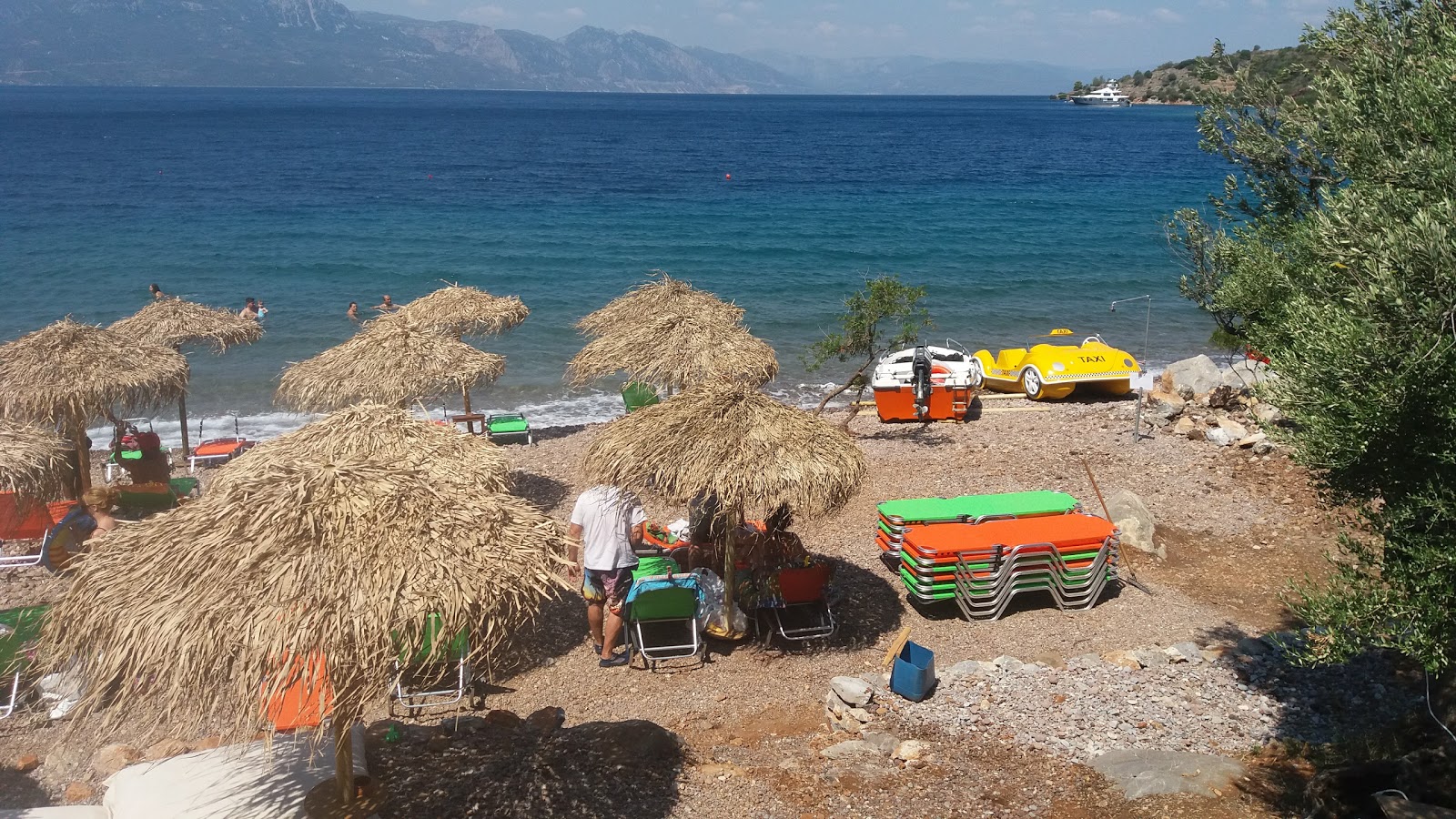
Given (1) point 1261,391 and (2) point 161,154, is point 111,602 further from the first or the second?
(2) point 161,154

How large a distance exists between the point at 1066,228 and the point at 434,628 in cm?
4331

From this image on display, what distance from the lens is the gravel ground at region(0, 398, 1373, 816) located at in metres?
6.34

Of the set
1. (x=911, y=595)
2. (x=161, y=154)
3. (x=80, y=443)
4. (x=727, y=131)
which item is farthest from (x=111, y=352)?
(x=727, y=131)

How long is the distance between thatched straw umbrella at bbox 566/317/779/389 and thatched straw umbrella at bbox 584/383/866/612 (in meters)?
3.94

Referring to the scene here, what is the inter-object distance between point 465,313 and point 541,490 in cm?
407

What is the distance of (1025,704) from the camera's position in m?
7.30

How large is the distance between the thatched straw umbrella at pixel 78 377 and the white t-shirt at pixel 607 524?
7.08 metres

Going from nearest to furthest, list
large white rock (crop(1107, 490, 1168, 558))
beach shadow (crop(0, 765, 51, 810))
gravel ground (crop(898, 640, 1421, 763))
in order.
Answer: beach shadow (crop(0, 765, 51, 810)) < gravel ground (crop(898, 640, 1421, 763)) < large white rock (crop(1107, 490, 1168, 558))

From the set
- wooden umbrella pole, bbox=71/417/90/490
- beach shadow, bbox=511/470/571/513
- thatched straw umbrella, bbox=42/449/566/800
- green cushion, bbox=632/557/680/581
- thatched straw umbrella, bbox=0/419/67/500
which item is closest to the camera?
thatched straw umbrella, bbox=42/449/566/800

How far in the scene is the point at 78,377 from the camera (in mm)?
11523

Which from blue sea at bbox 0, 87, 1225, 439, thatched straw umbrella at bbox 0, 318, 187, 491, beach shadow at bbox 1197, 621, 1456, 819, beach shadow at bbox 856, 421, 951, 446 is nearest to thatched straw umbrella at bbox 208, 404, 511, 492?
thatched straw umbrella at bbox 0, 318, 187, 491

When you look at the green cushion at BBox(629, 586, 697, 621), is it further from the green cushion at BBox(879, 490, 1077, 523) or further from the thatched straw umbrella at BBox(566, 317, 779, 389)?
the thatched straw umbrella at BBox(566, 317, 779, 389)

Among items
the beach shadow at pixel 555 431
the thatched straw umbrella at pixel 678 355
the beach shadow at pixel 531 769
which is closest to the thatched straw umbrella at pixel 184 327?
the beach shadow at pixel 555 431

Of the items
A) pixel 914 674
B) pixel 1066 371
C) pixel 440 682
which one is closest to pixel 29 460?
pixel 440 682
